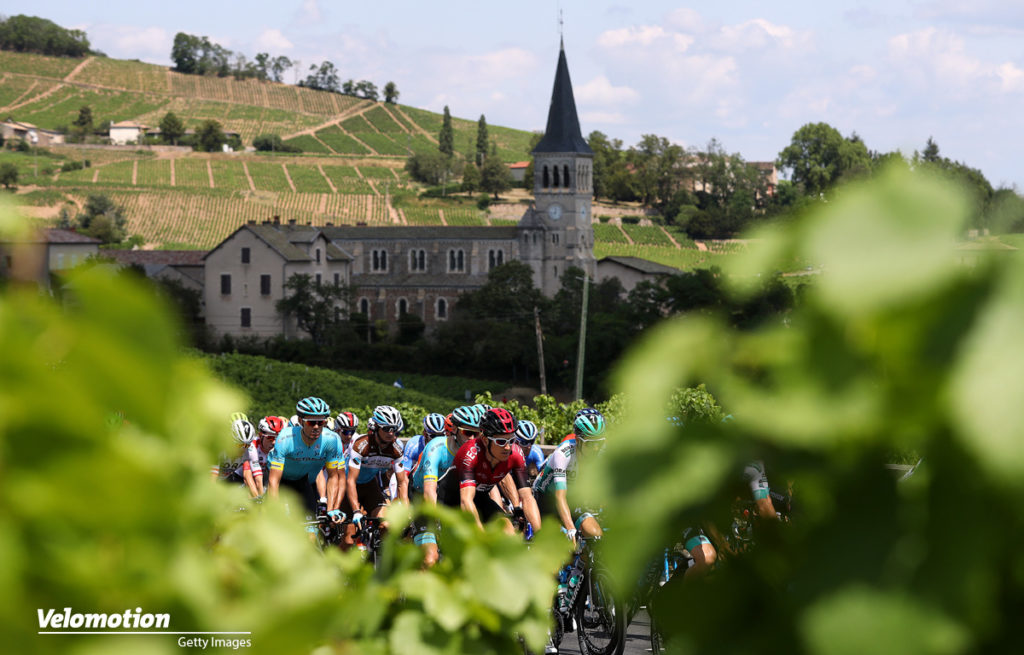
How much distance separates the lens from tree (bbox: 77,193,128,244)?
105m

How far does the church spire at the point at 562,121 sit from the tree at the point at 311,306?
29291mm

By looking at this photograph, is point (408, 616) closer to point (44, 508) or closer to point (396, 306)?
point (44, 508)

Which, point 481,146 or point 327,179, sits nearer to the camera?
point 327,179

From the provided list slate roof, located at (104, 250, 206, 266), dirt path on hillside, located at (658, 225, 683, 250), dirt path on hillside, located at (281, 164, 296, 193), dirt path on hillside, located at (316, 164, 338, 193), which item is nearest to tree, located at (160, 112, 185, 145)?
dirt path on hillside, located at (281, 164, 296, 193)

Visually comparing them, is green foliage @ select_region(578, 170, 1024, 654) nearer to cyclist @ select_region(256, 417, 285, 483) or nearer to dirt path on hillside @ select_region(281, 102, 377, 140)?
cyclist @ select_region(256, 417, 285, 483)

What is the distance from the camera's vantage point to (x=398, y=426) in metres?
11.6

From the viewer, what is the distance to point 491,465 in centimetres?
889

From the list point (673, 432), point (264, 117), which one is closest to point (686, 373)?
point (673, 432)

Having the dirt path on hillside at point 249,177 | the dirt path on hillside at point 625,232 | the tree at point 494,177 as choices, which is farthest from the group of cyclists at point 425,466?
the tree at point 494,177

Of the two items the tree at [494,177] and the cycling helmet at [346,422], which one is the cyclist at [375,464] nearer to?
the cycling helmet at [346,422]

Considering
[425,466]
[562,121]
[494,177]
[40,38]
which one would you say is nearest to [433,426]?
[425,466]

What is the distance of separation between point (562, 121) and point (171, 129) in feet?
217

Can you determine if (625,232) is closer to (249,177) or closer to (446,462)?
(249,177)

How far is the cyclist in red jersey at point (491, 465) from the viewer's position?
28.4 ft
